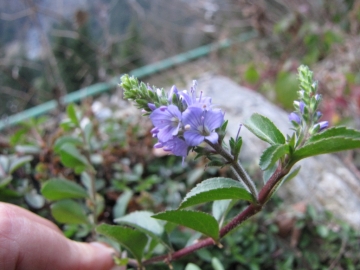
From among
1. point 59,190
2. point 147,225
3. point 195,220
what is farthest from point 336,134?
point 59,190

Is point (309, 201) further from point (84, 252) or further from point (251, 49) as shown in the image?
point (251, 49)

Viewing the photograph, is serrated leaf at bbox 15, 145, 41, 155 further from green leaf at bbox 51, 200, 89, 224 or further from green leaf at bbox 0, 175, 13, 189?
green leaf at bbox 51, 200, 89, 224

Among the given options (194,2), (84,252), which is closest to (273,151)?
(84,252)

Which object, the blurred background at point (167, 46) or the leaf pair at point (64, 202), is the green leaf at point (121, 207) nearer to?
the leaf pair at point (64, 202)

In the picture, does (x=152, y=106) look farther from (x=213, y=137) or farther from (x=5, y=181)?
(x=5, y=181)

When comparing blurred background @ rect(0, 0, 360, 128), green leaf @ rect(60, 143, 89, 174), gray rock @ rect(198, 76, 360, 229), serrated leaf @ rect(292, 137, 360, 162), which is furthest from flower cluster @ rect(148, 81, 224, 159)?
blurred background @ rect(0, 0, 360, 128)
